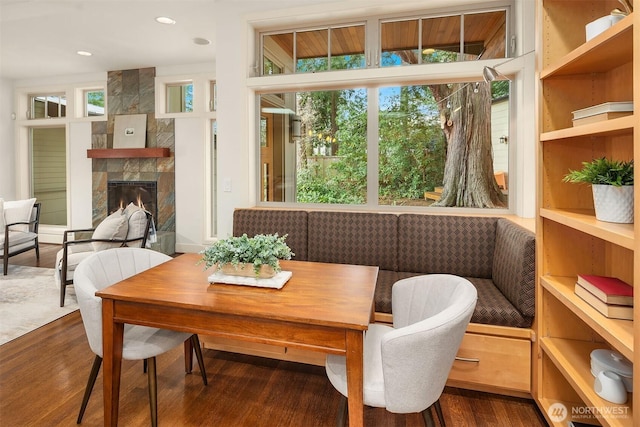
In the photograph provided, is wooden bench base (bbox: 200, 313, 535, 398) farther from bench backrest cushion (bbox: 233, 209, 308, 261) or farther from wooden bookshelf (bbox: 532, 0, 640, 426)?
bench backrest cushion (bbox: 233, 209, 308, 261)

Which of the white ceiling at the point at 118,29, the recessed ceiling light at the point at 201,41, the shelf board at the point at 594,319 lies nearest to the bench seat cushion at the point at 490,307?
the shelf board at the point at 594,319

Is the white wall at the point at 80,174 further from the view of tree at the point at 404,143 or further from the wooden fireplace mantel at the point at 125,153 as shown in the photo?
the view of tree at the point at 404,143

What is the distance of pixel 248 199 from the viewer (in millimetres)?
3418

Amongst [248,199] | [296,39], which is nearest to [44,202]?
[248,199]

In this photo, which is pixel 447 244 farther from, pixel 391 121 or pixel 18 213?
pixel 18 213

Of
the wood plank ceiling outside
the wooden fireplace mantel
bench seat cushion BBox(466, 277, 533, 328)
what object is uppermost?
the wood plank ceiling outside

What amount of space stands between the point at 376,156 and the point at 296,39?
135cm

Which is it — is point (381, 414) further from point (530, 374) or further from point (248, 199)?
point (248, 199)

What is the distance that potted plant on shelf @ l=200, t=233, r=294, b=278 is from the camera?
66.0 inches

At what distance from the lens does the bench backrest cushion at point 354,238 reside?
2.85m

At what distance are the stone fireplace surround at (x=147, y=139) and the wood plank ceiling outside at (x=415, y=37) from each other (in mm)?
3086

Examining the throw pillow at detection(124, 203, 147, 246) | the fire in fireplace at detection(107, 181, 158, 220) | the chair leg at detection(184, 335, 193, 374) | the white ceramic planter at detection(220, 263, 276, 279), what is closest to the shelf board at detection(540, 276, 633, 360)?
the white ceramic planter at detection(220, 263, 276, 279)

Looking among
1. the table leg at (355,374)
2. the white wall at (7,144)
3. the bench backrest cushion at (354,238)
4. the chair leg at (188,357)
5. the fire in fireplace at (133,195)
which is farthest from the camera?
the white wall at (7,144)

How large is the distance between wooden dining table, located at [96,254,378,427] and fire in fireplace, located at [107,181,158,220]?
170 inches
